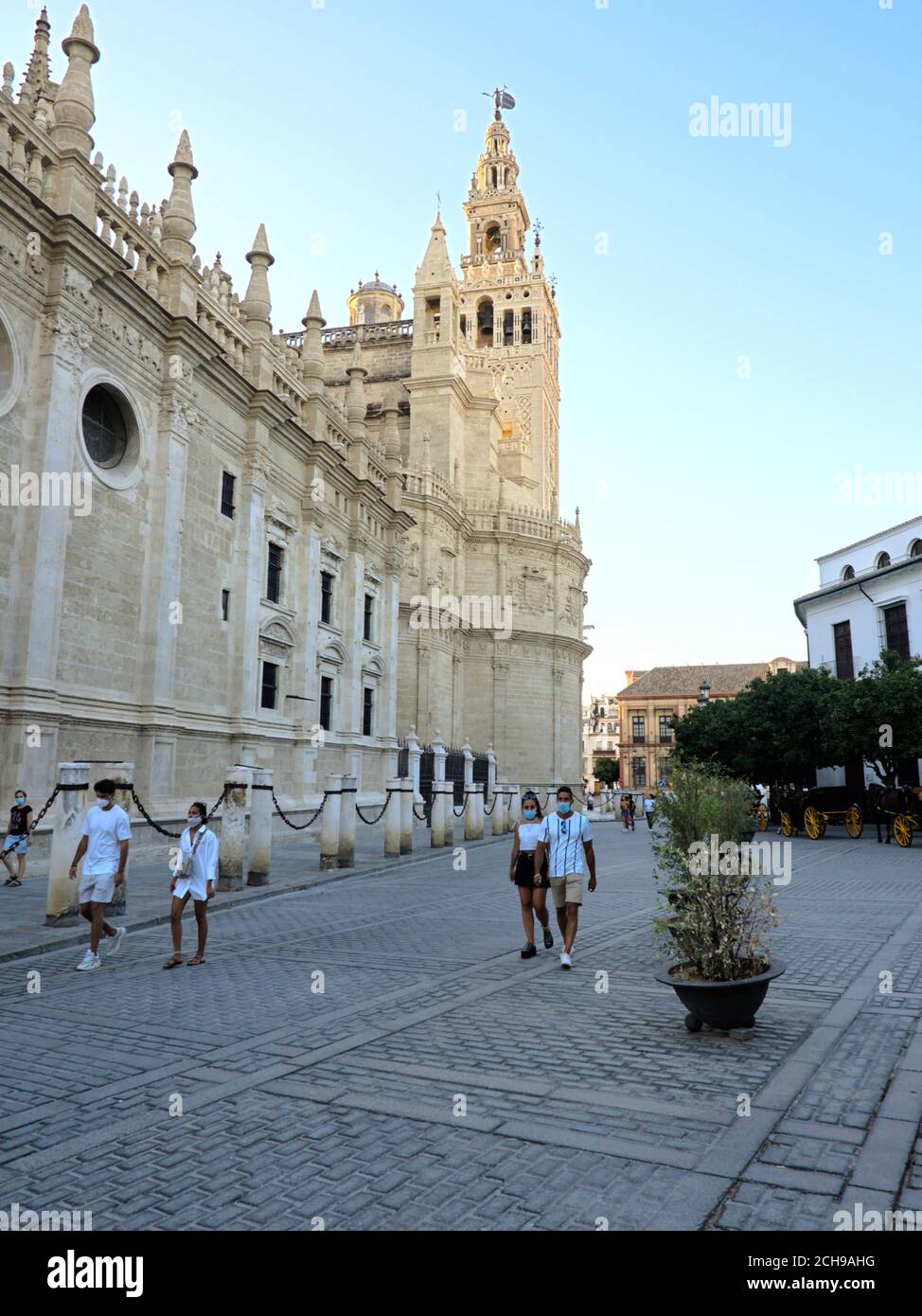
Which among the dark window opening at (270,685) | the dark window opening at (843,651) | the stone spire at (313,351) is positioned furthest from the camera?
the dark window opening at (843,651)

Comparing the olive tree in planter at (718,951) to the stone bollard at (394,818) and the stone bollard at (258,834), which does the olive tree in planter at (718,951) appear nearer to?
the stone bollard at (258,834)

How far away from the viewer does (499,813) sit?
3016cm

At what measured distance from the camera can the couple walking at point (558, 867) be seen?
26.7 ft

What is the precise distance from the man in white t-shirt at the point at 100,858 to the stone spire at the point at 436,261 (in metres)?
40.7

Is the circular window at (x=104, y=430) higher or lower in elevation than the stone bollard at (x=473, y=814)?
higher

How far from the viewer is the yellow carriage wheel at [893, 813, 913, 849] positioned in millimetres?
20891

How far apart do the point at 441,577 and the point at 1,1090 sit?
35496mm

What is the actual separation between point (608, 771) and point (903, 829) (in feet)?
222

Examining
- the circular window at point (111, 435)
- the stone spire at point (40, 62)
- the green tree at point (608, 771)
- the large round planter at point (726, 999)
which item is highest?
the stone spire at point (40, 62)

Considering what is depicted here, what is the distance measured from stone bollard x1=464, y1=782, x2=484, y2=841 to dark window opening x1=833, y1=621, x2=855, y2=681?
17.0 metres

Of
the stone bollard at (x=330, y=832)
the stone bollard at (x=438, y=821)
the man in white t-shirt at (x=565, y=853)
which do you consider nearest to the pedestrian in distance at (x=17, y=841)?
the stone bollard at (x=330, y=832)

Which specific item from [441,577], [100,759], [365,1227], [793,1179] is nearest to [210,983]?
[365,1227]

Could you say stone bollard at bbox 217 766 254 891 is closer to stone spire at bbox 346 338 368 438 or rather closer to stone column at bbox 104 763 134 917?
stone column at bbox 104 763 134 917
